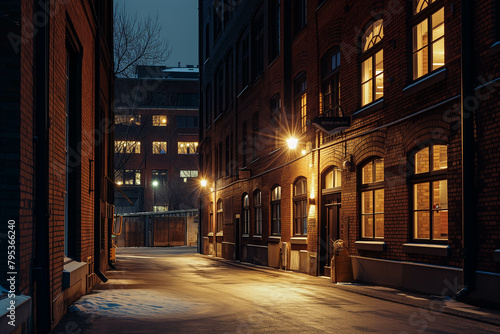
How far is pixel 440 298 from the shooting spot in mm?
11570

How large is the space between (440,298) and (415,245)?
59.1 inches

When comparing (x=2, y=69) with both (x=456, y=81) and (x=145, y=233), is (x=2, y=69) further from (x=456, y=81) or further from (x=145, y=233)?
(x=145, y=233)

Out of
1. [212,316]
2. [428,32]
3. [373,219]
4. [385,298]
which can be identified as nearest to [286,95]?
[373,219]

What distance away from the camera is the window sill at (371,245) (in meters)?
14.3

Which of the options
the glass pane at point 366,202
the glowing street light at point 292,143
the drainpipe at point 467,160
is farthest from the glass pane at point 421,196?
the glowing street light at point 292,143

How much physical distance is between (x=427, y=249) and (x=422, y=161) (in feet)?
6.09

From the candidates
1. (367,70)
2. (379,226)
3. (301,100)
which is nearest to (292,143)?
(301,100)

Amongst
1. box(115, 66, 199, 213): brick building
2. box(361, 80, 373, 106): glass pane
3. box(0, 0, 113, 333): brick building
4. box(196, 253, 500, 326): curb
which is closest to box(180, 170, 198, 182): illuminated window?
box(115, 66, 199, 213): brick building

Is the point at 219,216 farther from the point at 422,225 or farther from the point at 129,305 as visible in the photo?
the point at 129,305

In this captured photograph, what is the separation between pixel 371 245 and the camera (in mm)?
14812

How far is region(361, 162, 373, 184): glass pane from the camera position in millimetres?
15391

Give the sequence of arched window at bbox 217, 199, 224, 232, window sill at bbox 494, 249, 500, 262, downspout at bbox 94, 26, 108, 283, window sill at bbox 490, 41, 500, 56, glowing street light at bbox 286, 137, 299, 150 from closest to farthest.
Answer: window sill at bbox 494, 249, 500, 262, window sill at bbox 490, 41, 500, 56, downspout at bbox 94, 26, 108, 283, glowing street light at bbox 286, 137, 299, 150, arched window at bbox 217, 199, 224, 232

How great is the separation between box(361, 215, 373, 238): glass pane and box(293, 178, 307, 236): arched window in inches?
181

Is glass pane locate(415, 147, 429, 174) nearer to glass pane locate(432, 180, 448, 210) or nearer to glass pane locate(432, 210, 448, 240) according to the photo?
glass pane locate(432, 180, 448, 210)
